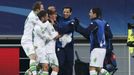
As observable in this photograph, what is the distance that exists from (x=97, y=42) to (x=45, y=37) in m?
1.09

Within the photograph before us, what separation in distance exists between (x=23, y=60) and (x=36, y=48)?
4.29 feet

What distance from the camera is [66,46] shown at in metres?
16.0

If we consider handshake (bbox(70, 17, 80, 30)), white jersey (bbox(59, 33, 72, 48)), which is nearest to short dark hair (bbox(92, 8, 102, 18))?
handshake (bbox(70, 17, 80, 30))

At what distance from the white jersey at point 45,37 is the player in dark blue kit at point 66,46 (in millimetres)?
761

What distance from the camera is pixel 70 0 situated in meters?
16.6

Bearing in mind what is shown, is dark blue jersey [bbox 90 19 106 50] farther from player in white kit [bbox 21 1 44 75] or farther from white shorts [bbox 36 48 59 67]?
player in white kit [bbox 21 1 44 75]

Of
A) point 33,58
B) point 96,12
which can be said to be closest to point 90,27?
point 96,12

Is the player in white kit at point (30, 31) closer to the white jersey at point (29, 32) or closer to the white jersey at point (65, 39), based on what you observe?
the white jersey at point (29, 32)

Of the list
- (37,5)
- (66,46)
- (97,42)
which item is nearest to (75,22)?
(66,46)

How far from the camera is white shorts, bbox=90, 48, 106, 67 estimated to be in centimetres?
1528

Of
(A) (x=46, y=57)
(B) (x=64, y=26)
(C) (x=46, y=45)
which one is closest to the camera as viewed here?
(A) (x=46, y=57)

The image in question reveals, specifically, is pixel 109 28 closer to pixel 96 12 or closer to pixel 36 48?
pixel 96 12

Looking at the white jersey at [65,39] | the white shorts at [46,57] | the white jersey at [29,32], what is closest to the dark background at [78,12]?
the white jersey at [65,39]

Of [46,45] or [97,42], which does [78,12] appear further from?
[46,45]
